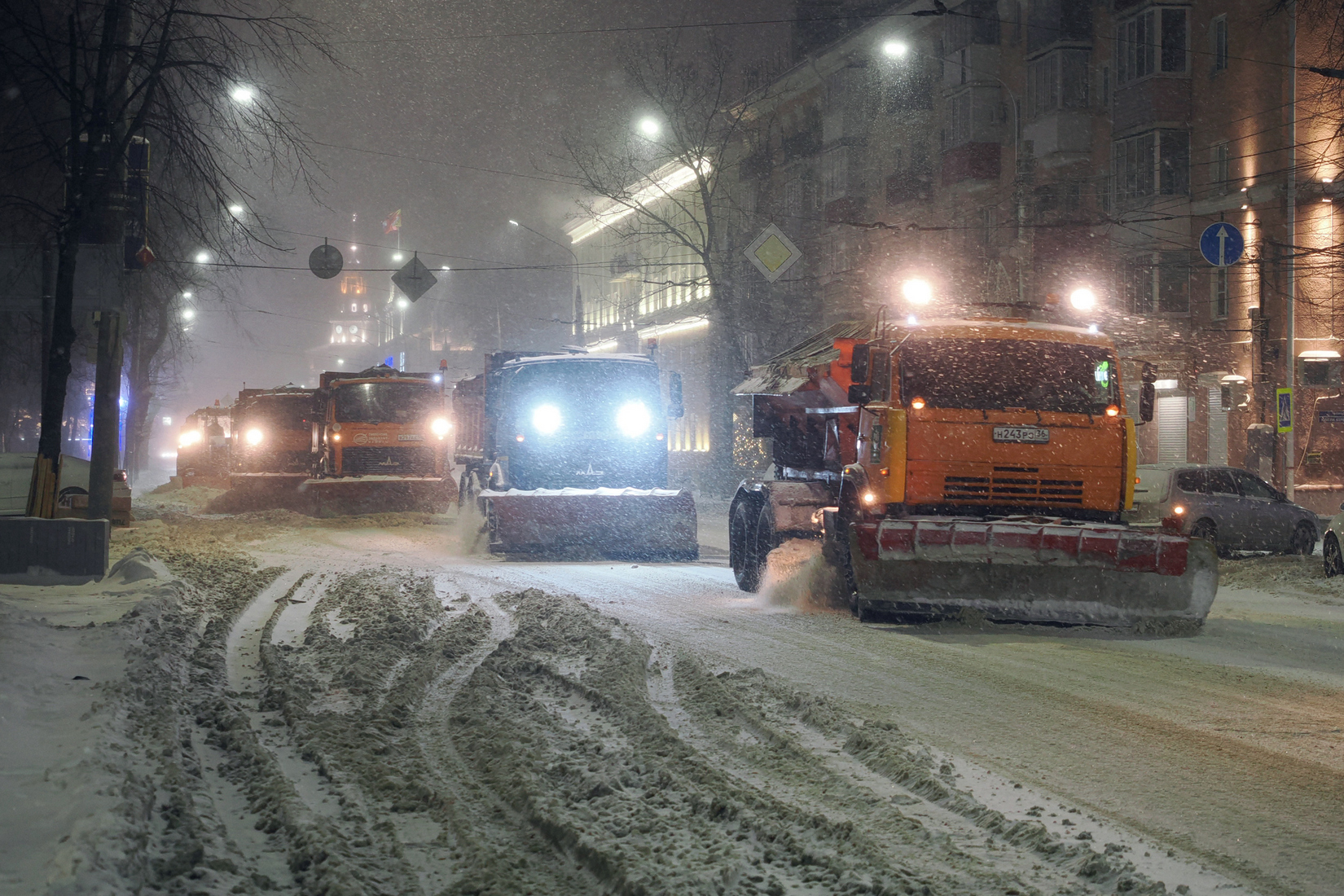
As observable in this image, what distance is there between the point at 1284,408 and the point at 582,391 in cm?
1514

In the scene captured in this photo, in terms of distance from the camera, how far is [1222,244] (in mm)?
24422

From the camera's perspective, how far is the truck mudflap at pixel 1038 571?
9.77 m

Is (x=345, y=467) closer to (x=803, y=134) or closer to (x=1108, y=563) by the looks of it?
(x=1108, y=563)

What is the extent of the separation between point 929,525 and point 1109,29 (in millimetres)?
31732

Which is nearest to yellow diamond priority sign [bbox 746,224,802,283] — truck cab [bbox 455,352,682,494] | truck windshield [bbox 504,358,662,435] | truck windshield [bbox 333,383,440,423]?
truck windshield [bbox 333,383,440,423]

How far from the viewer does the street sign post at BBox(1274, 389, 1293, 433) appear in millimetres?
24264

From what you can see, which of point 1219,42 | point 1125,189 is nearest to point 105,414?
point 1125,189

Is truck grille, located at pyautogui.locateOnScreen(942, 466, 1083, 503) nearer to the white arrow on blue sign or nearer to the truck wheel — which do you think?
the truck wheel

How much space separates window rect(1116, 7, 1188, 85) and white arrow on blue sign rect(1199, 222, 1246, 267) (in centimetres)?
1204

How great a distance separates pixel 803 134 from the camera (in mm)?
46812

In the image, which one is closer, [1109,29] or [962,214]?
[1109,29]

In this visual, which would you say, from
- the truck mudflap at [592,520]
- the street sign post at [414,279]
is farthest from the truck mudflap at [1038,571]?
the street sign post at [414,279]

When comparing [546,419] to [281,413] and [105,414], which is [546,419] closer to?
[105,414]

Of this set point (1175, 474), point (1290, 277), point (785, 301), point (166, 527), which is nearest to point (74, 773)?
point (166, 527)
